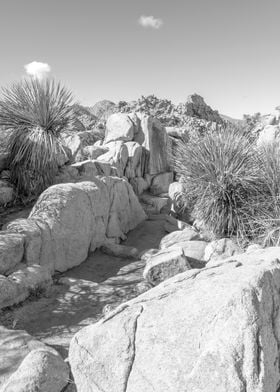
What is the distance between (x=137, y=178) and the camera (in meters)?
16.0

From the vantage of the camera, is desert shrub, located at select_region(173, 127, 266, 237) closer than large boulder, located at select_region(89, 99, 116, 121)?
→ Yes

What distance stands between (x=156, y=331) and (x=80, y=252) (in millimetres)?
5668

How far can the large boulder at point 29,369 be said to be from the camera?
398 cm

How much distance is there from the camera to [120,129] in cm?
1700

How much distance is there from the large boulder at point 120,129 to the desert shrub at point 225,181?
6211mm

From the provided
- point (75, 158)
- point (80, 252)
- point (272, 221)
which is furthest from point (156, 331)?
point (75, 158)

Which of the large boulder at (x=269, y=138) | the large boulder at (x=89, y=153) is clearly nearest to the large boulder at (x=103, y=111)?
the large boulder at (x=89, y=153)

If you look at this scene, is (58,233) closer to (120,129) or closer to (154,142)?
(120,129)

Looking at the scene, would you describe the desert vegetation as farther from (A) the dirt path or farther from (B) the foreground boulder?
(B) the foreground boulder

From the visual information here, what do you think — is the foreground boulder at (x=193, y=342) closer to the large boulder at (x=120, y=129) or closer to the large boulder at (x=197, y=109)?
the large boulder at (x=120, y=129)

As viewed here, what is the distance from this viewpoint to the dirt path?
19.7ft

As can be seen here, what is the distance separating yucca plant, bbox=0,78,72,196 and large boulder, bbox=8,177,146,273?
1553 mm

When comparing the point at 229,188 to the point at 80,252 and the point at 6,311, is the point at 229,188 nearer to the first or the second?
the point at 80,252

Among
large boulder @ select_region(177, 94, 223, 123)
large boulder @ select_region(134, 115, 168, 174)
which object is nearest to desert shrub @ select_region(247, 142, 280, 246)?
large boulder @ select_region(134, 115, 168, 174)
